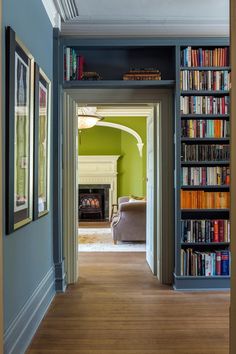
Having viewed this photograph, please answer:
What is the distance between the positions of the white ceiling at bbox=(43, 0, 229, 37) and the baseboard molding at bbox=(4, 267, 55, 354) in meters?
2.67

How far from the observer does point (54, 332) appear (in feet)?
9.23

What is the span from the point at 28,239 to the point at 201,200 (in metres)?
2.08

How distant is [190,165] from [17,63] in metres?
2.39

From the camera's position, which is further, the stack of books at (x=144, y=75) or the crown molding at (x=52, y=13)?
the stack of books at (x=144, y=75)

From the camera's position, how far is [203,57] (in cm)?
400

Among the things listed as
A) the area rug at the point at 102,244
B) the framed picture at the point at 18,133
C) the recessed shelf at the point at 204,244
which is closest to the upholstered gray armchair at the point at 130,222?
the area rug at the point at 102,244

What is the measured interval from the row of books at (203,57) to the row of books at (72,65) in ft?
3.78

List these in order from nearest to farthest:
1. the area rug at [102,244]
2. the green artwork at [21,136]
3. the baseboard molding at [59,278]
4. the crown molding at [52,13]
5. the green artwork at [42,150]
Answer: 1. the green artwork at [21,136]
2. the green artwork at [42,150]
3. the crown molding at [52,13]
4. the baseboard molding at [59,278]
5. the area rug at [102,244]

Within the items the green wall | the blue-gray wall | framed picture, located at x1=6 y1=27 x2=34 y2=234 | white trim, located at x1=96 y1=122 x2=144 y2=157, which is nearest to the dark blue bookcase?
the blue-gray wall

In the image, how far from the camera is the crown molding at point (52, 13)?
3396 mm

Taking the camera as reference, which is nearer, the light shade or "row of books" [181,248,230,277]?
"row of books" [181,248,230,277]

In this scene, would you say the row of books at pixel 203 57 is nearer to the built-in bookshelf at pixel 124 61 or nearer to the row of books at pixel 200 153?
the built-in bookshelf at pixel 124 61

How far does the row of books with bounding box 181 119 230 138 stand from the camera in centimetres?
399

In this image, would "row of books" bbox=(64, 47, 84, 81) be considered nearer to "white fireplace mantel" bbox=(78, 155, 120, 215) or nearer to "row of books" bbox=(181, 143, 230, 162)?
"row of books" bbox=(181, 143, 230, 162)
